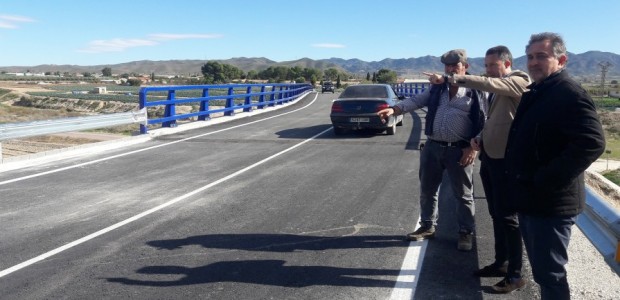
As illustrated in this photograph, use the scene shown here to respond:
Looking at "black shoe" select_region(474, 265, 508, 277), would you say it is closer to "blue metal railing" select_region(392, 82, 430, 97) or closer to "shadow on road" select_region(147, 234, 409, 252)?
"shadow on road" select_region(147, 234, 409, 252)

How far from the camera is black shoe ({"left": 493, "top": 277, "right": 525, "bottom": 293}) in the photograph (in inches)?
168

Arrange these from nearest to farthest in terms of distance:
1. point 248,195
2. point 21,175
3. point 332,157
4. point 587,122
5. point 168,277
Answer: point 587,122, point 168,277, point 248,195, point 21,175, point 332,157

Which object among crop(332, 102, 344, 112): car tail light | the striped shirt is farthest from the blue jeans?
Result: crop(332, 102, 344, 112): car tail light

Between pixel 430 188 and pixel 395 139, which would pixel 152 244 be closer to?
pixel 430 188

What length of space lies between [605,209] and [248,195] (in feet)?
15.3

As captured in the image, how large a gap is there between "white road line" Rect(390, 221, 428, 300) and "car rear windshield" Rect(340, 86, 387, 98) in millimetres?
10308

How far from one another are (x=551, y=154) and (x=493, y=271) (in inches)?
66.8

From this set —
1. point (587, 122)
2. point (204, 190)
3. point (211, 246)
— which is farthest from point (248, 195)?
point (587, 122)

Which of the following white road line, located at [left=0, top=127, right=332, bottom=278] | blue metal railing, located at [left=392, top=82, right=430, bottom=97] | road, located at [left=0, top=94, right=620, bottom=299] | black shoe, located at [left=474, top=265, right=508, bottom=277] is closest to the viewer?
road, located at [left=0, top=94, right=620, bottom=299]

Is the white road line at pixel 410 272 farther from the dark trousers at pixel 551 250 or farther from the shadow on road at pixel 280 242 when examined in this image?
the dark trousers at pixel 551 250

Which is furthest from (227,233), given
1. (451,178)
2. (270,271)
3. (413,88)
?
(413,88)

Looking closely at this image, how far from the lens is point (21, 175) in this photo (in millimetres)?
8992

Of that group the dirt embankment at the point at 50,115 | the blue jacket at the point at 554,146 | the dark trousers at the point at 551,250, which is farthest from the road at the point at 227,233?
the dirt embankment at the point at 50,115

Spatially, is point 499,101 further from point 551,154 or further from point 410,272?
point 410,272
